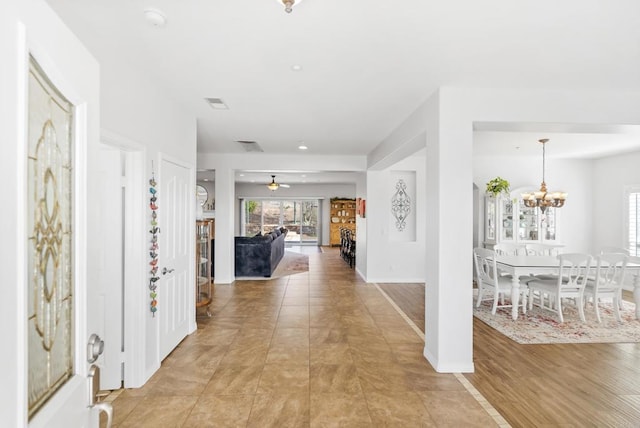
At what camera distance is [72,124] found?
108 centimetres

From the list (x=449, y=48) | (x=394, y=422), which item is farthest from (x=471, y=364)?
(x=449, y=48)

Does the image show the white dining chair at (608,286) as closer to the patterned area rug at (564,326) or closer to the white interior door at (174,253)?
the patterned area rug at (564,326)

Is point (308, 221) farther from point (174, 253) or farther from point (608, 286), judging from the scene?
point (174, 253)

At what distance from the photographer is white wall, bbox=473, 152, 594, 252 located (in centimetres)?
761

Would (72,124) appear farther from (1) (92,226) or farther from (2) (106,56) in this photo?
(2) (106,56)

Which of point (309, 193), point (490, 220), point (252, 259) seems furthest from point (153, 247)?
point (309, 193)

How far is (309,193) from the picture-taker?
48.1ft

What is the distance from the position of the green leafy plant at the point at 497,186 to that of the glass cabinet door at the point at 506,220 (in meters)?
0.27

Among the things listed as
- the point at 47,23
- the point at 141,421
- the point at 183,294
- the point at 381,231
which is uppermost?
the point at 47,23

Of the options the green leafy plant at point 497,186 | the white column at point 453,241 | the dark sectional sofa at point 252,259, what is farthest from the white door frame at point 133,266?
the green leafy plant at point 497,186

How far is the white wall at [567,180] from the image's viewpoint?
7613 millimetres

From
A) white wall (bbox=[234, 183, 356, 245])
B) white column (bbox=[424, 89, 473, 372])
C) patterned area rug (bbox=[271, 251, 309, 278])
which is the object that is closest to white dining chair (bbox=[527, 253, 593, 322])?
white column (bbox=[424, 89, 473, 372])

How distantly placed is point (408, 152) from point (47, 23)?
15.0 ft

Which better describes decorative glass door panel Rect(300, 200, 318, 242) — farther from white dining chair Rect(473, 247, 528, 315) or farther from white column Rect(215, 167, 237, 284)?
white dining chair Rect(473, 247, 528, 315)
